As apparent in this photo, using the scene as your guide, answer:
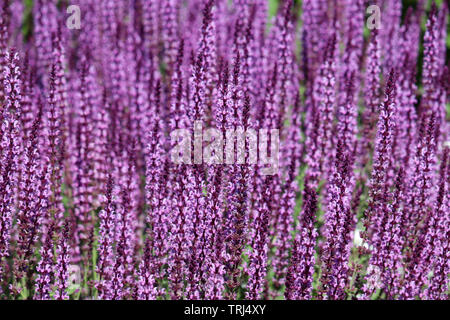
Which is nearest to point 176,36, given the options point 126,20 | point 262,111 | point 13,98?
point 126,20

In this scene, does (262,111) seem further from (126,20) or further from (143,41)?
(126,20)

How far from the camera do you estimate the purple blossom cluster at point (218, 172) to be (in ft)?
17.7

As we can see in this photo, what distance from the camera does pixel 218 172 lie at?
498cm

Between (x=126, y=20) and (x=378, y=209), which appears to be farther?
(x=126, y=20)

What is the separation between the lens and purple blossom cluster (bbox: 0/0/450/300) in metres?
5.39

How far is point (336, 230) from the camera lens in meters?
5.32

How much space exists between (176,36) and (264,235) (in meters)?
5.00
